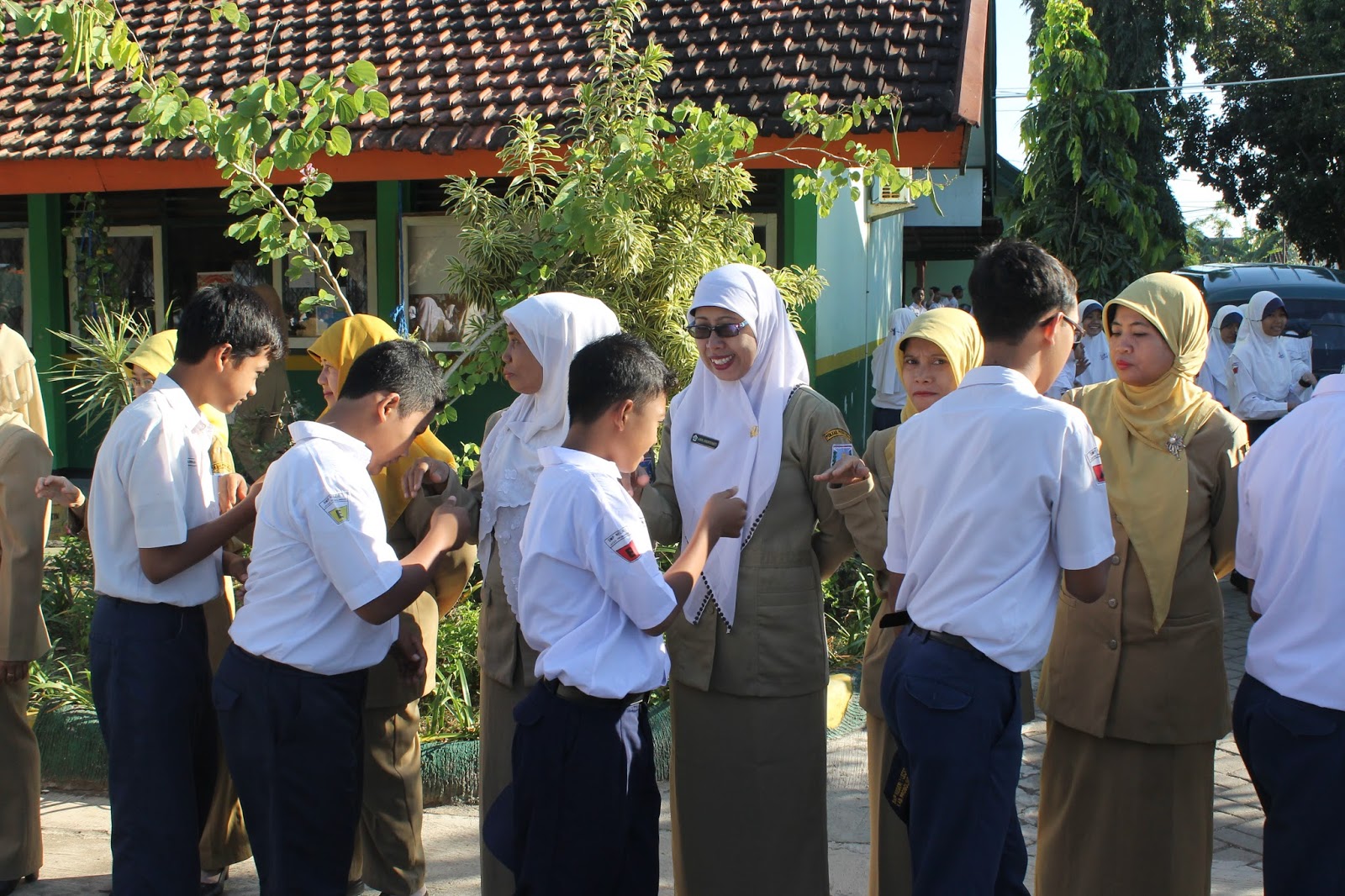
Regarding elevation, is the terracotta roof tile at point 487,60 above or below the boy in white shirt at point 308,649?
above

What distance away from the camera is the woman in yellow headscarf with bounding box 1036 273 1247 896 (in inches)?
118

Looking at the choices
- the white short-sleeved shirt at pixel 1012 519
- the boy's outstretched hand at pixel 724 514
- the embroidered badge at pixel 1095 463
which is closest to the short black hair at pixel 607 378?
the boy's outstretched hand at pixel 724 514

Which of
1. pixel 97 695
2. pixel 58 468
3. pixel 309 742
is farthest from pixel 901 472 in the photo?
pixel 58 468

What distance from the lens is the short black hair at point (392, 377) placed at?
2.95 metres

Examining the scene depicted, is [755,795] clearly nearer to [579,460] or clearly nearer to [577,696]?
[577,696]

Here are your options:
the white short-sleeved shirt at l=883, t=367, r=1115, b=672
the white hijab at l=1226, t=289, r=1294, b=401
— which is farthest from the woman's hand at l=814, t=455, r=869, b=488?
the white hijab at l=1226, t=289, r=1294, b=401

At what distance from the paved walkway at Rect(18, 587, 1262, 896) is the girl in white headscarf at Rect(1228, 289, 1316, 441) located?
433cm

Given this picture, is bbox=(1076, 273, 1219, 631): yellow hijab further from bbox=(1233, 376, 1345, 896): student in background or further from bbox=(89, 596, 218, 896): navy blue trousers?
bbox=(89, 596, 218, 896): navy blue trousers

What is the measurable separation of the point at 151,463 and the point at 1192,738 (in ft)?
8.95

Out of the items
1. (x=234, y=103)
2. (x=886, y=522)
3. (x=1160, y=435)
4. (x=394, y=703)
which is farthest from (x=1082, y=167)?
(x=394, y=703)

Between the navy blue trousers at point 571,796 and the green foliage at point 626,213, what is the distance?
8.50 feet

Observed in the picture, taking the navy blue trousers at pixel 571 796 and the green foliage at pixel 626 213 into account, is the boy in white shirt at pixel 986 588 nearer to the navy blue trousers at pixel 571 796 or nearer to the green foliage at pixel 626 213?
the navy blue trousers at pixel 571 796

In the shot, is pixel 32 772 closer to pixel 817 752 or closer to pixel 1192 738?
pixel 817 752

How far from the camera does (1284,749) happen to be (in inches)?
102
